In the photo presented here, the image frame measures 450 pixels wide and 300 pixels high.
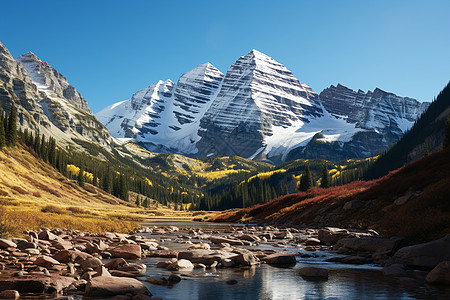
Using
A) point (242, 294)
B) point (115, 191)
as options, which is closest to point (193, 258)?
point (242, 294)

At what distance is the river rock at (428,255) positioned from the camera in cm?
1507

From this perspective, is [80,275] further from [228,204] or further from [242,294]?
[228,204]

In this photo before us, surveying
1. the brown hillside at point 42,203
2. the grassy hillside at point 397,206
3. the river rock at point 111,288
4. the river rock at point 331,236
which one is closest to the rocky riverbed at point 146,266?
the river rock at point 111,288

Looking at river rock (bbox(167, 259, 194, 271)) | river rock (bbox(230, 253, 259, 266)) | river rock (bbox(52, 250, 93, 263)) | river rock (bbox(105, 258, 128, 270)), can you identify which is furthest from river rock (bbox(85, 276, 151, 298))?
river rock (bbox(230, 253, 259, 266))

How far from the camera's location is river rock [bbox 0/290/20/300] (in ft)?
34.1

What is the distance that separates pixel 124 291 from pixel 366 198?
35.5 m

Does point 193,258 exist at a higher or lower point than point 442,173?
lower

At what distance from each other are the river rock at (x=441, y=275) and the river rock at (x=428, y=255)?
73.2 inches

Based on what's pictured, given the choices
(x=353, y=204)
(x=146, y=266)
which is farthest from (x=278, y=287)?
(x=353, y=204)

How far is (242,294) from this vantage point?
12094 mm

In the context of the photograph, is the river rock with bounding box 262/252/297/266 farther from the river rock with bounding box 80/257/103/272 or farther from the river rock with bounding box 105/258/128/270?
the river rock with bounding box 80/257/103/272

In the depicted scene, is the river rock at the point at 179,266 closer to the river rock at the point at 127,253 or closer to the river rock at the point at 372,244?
the river rock at the point at 127,253

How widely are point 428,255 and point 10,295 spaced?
53.0 ft

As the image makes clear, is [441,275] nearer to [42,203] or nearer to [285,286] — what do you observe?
[285,286]
